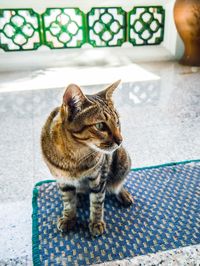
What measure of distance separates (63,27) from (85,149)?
2417mm

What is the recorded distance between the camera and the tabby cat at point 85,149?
883 millimetres

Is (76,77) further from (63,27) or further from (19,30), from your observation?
(19,30)

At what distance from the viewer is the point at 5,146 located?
5.57ft

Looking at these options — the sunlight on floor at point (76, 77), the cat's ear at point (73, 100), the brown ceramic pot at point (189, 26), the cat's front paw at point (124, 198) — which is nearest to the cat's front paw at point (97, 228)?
the cat's front paw at point (124, 198)

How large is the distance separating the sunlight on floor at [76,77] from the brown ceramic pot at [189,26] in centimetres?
51

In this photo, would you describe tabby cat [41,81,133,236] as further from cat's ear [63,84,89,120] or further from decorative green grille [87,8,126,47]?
decorative green grille [87,8,126,47]

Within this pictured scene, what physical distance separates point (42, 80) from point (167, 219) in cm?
188

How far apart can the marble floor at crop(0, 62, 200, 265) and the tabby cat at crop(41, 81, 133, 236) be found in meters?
0.22

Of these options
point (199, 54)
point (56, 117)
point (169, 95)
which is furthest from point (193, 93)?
point (56, 117)

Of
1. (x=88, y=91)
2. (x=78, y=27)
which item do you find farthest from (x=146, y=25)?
(x=88, y=91)

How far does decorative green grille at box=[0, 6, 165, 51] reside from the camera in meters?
3.01

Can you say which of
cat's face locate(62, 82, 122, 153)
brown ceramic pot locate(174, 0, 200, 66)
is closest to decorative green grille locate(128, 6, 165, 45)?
brown ceramic pot locate(174, 0, 200, 66)

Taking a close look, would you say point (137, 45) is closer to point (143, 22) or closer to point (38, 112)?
point (143, 22)

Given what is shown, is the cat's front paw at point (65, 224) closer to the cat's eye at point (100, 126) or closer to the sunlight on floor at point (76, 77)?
the cat's eye at point (100, 126)
